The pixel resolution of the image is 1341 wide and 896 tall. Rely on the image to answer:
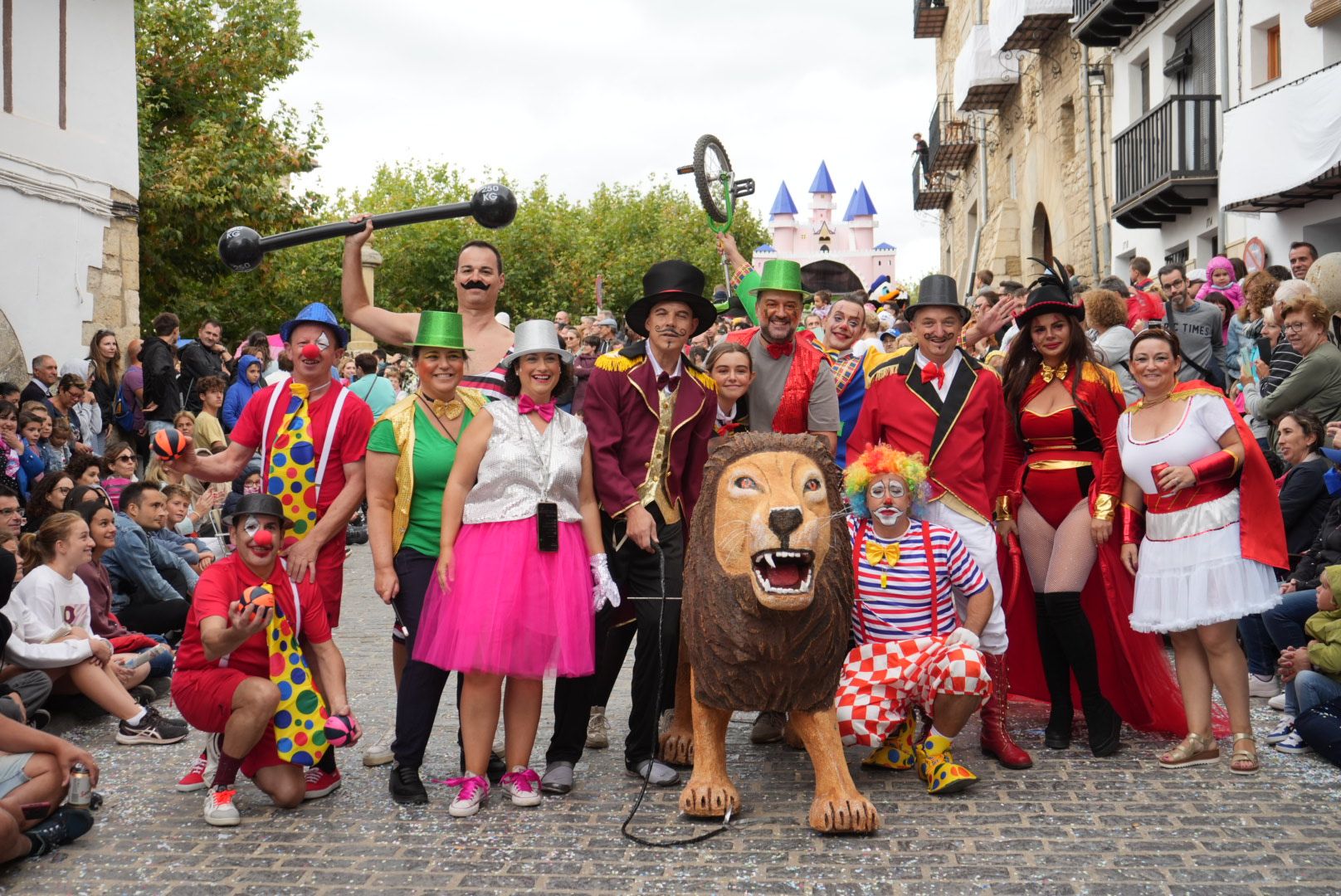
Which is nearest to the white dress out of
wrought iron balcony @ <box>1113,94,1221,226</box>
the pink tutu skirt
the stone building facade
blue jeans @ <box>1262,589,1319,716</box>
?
blue jeans @ <box>1262,589,1319,716</box>

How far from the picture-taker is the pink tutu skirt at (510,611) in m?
5.14

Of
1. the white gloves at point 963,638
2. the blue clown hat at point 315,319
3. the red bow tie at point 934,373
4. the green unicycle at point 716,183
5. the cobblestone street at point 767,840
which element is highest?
the green unicycle at point 716,183

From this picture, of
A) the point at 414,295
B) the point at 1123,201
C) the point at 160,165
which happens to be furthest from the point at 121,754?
the point at 414,295

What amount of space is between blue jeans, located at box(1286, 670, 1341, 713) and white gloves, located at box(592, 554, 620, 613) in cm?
314

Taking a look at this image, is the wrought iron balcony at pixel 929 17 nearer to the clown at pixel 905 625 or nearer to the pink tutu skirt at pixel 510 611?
the clown at pixel 905 625

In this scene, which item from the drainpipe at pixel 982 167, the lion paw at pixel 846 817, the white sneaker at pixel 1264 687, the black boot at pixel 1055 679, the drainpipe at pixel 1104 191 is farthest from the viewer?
the drainpipe at pixel 982 167

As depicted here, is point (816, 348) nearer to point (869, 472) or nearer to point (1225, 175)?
point (869, 472)

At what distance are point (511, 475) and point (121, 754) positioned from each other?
2.55 metres

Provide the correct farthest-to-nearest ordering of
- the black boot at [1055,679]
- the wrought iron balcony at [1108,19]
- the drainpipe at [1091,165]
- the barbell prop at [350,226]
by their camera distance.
Result: the drainpipe at [1091,165] → the wrought iron balcony at [1108,19] → the black boot at [1055,679] → the barbell prop at [350,226]

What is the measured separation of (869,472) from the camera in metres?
5.61

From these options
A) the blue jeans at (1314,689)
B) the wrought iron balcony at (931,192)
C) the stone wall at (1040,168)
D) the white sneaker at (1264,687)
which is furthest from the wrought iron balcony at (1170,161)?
the wrought iron balcony at (931,192)

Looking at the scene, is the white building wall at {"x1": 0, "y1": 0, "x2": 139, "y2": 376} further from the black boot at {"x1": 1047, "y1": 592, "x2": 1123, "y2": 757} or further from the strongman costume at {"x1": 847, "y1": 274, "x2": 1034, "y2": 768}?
the black boot at {"x1": 1047, "y1": 592, "x2": 1123, "y2": 757}

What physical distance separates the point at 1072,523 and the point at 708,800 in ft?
7.02

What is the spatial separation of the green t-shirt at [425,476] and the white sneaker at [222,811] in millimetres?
1189
